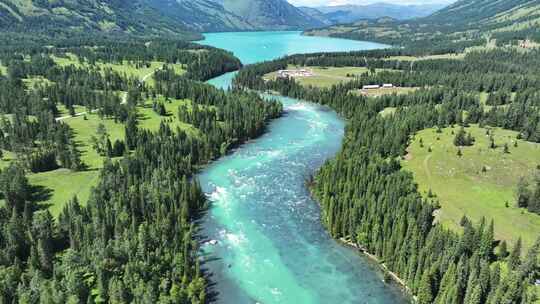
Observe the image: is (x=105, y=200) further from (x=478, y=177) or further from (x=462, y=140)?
(x=462, y=140)

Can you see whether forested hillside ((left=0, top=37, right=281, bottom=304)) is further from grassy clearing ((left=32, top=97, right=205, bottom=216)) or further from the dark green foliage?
the dark green foliage

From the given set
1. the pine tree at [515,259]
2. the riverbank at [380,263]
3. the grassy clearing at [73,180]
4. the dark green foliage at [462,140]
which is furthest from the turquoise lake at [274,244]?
the dark green foliage at [462,140]

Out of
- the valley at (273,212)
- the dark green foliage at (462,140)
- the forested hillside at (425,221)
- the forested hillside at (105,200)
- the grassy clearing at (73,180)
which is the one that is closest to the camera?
the forested hillside at (425,221)

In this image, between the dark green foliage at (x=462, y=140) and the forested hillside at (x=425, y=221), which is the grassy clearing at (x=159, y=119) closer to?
the forested hillside at (x=425, y=221)

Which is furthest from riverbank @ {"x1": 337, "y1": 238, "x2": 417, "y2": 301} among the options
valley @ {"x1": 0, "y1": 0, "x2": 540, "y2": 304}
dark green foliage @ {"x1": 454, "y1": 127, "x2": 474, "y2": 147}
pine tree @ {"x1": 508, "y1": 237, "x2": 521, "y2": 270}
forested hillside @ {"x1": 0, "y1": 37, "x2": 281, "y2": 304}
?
dark green foliage @ {"x1": 454, "y1": 127, "x2": 474, "y2": 147}

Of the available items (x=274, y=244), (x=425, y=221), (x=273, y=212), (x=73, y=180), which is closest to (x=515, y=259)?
(x=425, y=221)

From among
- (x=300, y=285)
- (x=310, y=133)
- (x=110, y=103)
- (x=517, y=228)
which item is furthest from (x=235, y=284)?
(x=110, y=103)
